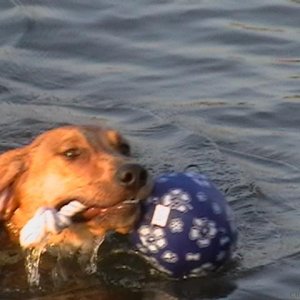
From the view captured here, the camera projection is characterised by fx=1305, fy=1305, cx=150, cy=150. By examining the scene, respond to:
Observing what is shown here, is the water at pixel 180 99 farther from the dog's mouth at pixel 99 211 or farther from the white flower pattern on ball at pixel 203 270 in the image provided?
the dog's mouth at pixel 99 211

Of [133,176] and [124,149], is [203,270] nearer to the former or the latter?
[133,176]

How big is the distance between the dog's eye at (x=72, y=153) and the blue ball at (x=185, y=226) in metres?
0.57

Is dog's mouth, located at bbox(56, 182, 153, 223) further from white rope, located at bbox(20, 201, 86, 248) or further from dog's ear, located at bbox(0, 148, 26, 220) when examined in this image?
dog's ear, located at bbox(0, 148, 26, 220)

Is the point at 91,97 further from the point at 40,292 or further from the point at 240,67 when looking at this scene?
the point at 40,292

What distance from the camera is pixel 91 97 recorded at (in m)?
10.4

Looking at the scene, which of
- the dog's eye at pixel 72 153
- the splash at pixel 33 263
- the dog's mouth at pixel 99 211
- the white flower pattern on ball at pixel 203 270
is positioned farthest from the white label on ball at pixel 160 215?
the splash at pixel 33 263

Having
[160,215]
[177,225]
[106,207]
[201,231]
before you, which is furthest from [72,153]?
[201,231]

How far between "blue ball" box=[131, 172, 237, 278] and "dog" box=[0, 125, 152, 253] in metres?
0.09

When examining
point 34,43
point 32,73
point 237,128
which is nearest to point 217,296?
point 237,128

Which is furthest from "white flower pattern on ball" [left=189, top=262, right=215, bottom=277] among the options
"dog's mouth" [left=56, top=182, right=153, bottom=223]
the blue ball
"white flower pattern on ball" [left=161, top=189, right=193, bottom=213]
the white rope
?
→ the white rope

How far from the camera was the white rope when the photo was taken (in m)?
7.14

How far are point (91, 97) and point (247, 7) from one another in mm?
2534

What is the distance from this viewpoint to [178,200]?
696cm

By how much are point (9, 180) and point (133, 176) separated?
3.20 ft
